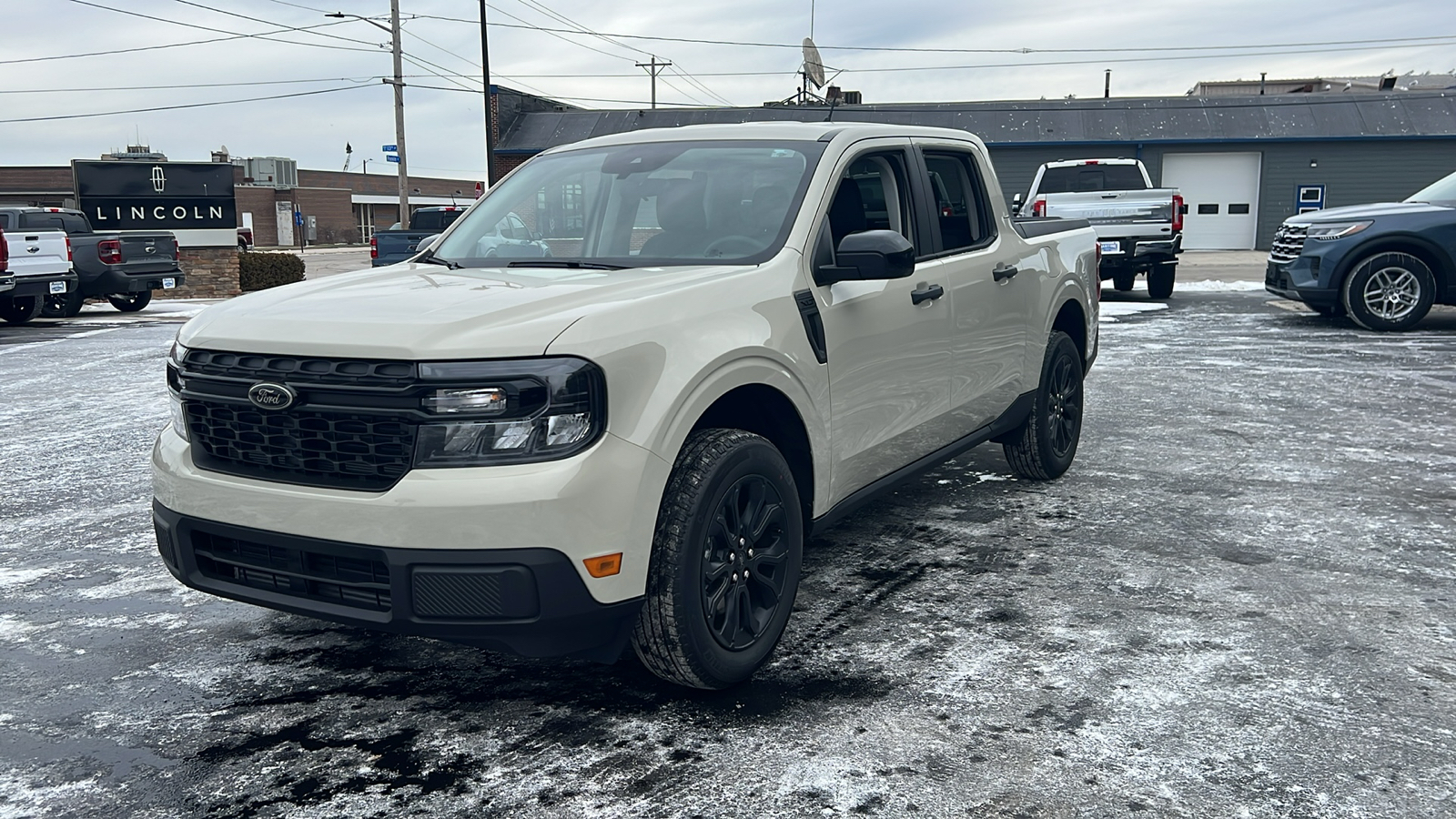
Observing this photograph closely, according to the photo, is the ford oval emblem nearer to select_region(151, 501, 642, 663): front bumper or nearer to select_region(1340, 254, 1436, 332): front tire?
select_region(151, 501, 642, 663): front bumper

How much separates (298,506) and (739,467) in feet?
4.08

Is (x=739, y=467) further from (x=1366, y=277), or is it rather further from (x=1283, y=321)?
(x=1283, y=321)

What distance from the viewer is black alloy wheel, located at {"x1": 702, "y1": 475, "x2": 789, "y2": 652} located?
11.7ft

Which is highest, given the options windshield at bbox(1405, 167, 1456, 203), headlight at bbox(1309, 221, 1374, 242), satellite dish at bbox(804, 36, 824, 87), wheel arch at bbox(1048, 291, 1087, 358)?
satellite dish at bbox(804, 36, 824, 87)

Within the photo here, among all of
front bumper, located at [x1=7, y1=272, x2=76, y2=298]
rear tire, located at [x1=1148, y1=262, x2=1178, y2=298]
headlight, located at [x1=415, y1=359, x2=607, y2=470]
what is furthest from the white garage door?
headlight, located at [x1=415, y1=359, x2=607, y2=470]

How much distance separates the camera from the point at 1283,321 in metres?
15.0

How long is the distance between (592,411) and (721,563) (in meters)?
0.74

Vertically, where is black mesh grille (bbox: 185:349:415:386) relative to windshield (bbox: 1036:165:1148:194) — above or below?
below

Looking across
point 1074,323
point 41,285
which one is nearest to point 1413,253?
point 1074,323

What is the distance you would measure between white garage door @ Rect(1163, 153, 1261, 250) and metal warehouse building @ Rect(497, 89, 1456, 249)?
3 centimetres

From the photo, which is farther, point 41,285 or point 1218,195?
point 1218,195

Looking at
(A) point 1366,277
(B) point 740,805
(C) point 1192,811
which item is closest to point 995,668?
(C) point 1192,811

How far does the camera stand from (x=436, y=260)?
15.5 feet

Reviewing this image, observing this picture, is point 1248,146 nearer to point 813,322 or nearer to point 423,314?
point 813,322
